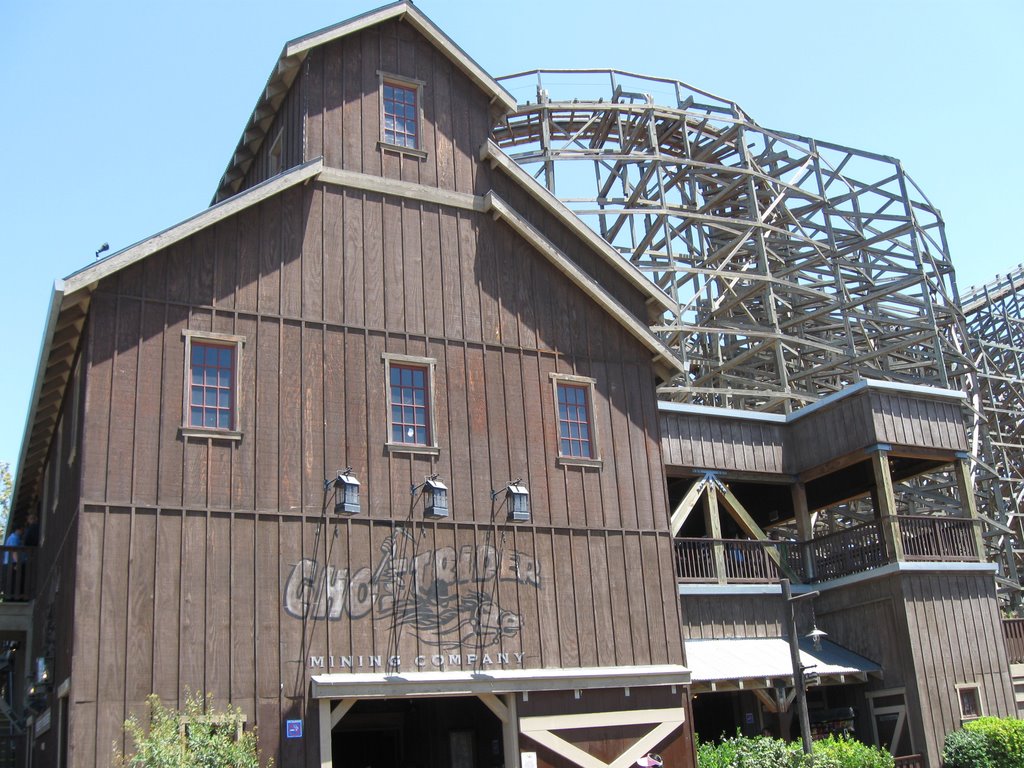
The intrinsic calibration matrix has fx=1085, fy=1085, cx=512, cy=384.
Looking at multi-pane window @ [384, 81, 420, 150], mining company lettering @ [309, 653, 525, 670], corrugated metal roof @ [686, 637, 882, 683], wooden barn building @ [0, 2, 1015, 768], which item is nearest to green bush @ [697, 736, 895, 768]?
wooden barn building @ [0, 2, 1015, 768]

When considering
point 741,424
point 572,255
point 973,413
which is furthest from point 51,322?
point 973,413

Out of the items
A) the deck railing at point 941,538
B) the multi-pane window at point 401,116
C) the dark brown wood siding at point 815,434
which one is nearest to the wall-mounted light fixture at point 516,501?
the dark brown wood siding at point 815,434

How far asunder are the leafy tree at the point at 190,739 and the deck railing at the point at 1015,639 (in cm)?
1476

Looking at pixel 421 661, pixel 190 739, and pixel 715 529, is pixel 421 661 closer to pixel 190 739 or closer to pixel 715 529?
pixel 190 739

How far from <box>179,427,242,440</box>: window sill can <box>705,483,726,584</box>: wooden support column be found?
9389mm

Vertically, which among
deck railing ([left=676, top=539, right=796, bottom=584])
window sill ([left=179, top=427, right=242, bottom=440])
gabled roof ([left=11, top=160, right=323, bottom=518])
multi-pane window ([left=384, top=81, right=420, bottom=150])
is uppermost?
multi-pane window ([left=384, top=81, right=420, bottom=150])

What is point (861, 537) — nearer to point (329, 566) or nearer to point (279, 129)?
point (329, 566)

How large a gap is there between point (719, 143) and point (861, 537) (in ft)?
53.3

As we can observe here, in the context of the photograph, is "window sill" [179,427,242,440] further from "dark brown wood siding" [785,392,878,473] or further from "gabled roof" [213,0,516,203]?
"dark brown wood siding" [785,392,878,473]

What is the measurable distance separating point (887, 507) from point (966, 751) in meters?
4.21

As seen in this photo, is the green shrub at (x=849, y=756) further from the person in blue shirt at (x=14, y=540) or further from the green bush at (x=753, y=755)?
the person in blue shirt at (x=14, y=540)

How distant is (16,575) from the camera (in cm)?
1995

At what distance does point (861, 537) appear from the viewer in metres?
20.2

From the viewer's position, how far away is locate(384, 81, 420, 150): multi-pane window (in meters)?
17.1
